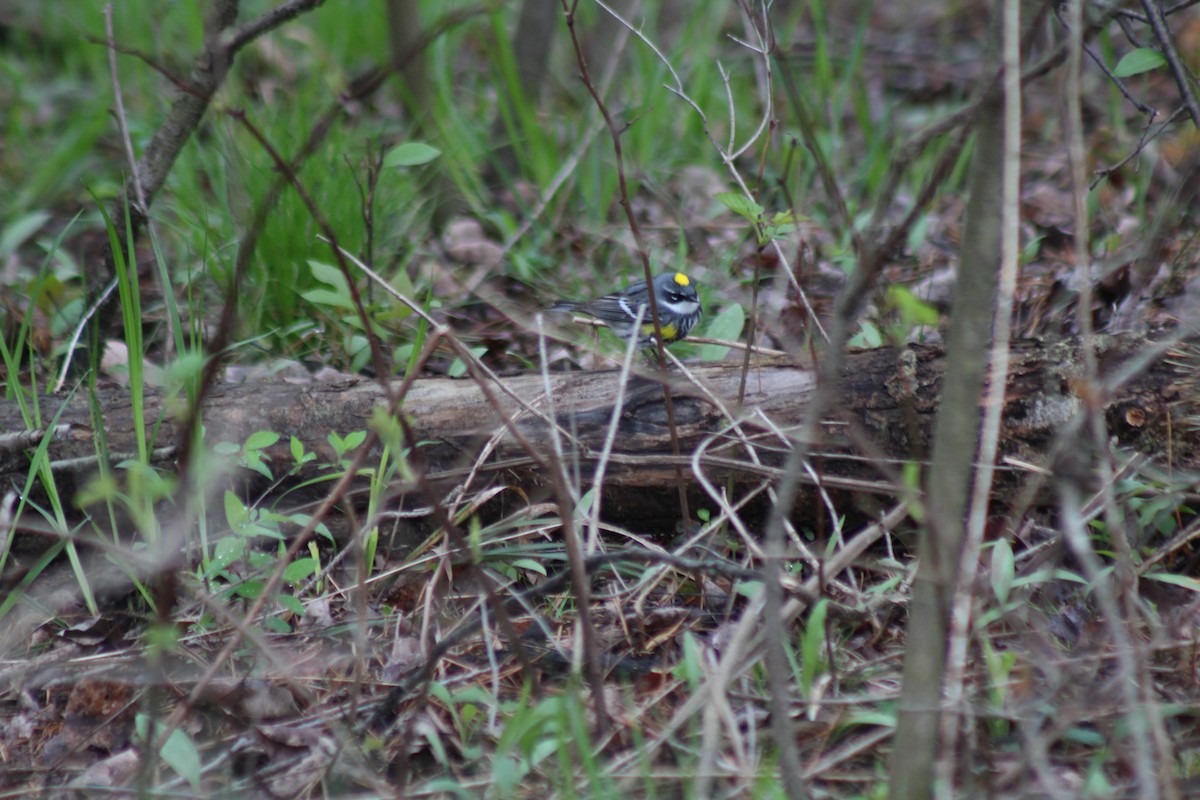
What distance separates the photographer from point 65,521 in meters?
2.64

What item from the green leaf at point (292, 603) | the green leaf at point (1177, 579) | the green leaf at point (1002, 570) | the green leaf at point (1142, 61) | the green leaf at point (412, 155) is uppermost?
the green leaf at point (1142, 61)

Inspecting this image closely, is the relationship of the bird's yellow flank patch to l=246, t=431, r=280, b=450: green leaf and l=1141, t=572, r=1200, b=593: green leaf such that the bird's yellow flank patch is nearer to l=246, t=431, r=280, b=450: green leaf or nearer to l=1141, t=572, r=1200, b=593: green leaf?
l=246, t=431, r=280, b=450: green leaf

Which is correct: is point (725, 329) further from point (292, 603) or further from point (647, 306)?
point (292, 603)

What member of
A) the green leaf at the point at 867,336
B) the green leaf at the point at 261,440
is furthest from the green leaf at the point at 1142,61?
the green leaf at the point at 261,440

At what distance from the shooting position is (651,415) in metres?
2.73

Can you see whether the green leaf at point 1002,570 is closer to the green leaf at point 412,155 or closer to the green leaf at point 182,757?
the green leaf at point 182,757

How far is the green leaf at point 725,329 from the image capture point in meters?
3.31

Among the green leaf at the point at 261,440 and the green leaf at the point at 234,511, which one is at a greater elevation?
the green leaf at the point at 261,440

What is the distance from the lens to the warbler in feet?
11.7

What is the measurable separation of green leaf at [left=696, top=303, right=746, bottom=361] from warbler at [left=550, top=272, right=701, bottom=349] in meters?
0.12

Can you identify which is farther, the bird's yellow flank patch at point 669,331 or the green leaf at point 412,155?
the bird's yellow flank patch at point 669,331

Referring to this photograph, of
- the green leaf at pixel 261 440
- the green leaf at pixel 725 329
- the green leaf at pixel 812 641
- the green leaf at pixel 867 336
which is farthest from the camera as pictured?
the green leaf at pixel 725 329

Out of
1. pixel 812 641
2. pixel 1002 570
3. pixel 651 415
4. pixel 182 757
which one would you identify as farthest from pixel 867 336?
pixel 182 757

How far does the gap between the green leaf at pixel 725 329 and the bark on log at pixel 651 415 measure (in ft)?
1.45
